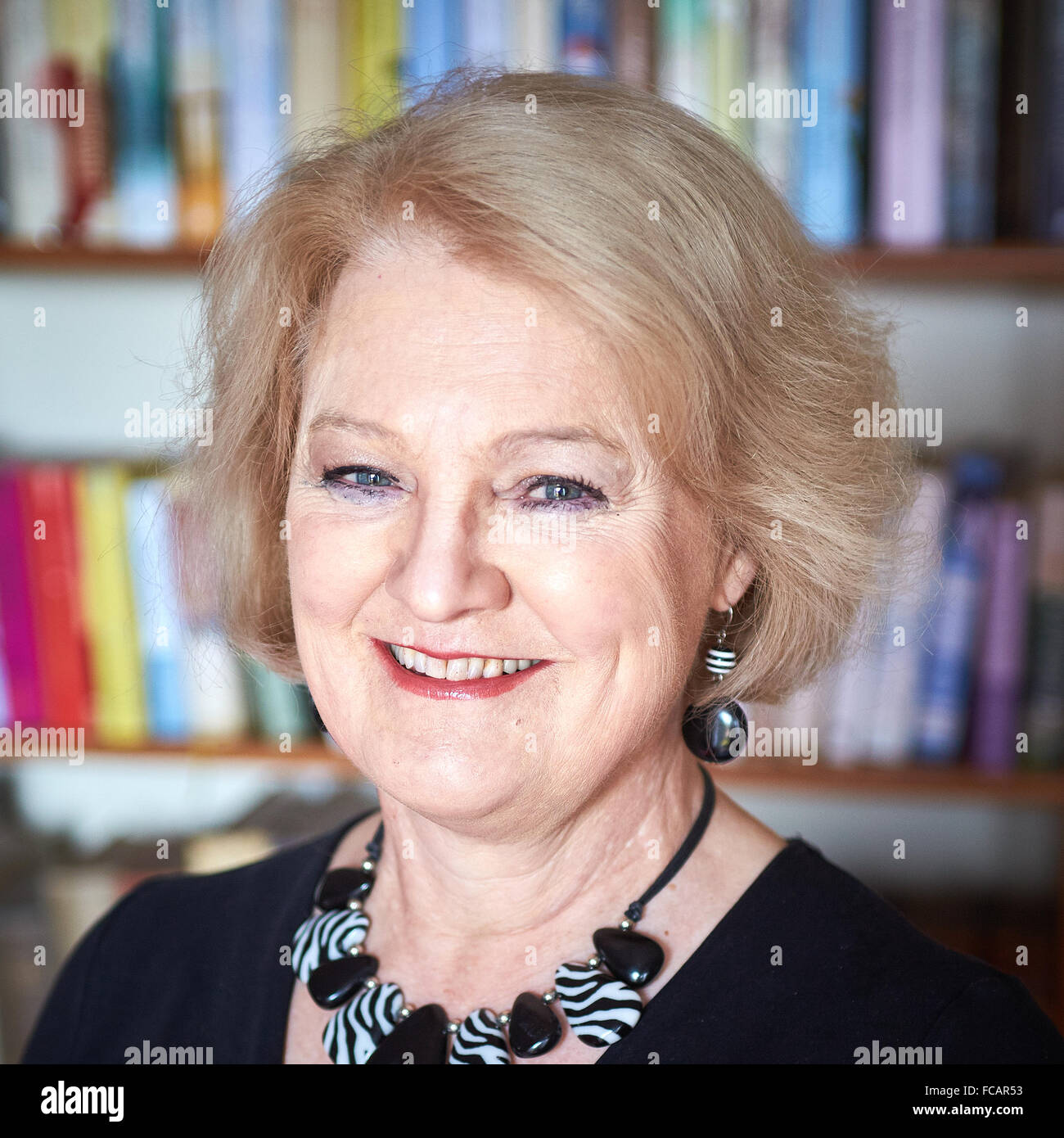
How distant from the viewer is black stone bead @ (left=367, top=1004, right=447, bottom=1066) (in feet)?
3.27

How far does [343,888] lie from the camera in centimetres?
118

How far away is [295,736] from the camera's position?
1817 millimetres

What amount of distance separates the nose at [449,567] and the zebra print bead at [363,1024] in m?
0.39

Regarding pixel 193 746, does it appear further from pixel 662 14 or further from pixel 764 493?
pixel 662 14

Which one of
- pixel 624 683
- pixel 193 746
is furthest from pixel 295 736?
pixel 624 683

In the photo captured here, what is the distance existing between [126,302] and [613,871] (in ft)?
4.94

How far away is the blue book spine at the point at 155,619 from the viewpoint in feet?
5.66

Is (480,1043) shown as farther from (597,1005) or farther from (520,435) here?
(520,435)

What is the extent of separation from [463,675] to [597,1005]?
31cm

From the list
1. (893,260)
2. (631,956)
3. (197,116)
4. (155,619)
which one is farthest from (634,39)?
(631,956)

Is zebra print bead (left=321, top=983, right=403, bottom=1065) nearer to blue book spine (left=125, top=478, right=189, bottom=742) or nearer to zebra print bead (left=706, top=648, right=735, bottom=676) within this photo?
zebra print bead (left=706, top=648, right=735, bottom=676)

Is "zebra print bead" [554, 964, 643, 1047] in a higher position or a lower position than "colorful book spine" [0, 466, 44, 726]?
lower

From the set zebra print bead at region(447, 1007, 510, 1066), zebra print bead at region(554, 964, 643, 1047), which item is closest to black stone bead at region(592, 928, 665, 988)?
zebra print bead at region(554, 964, 643, 1047)

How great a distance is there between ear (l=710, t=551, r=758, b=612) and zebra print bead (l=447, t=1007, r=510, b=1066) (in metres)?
0.42
